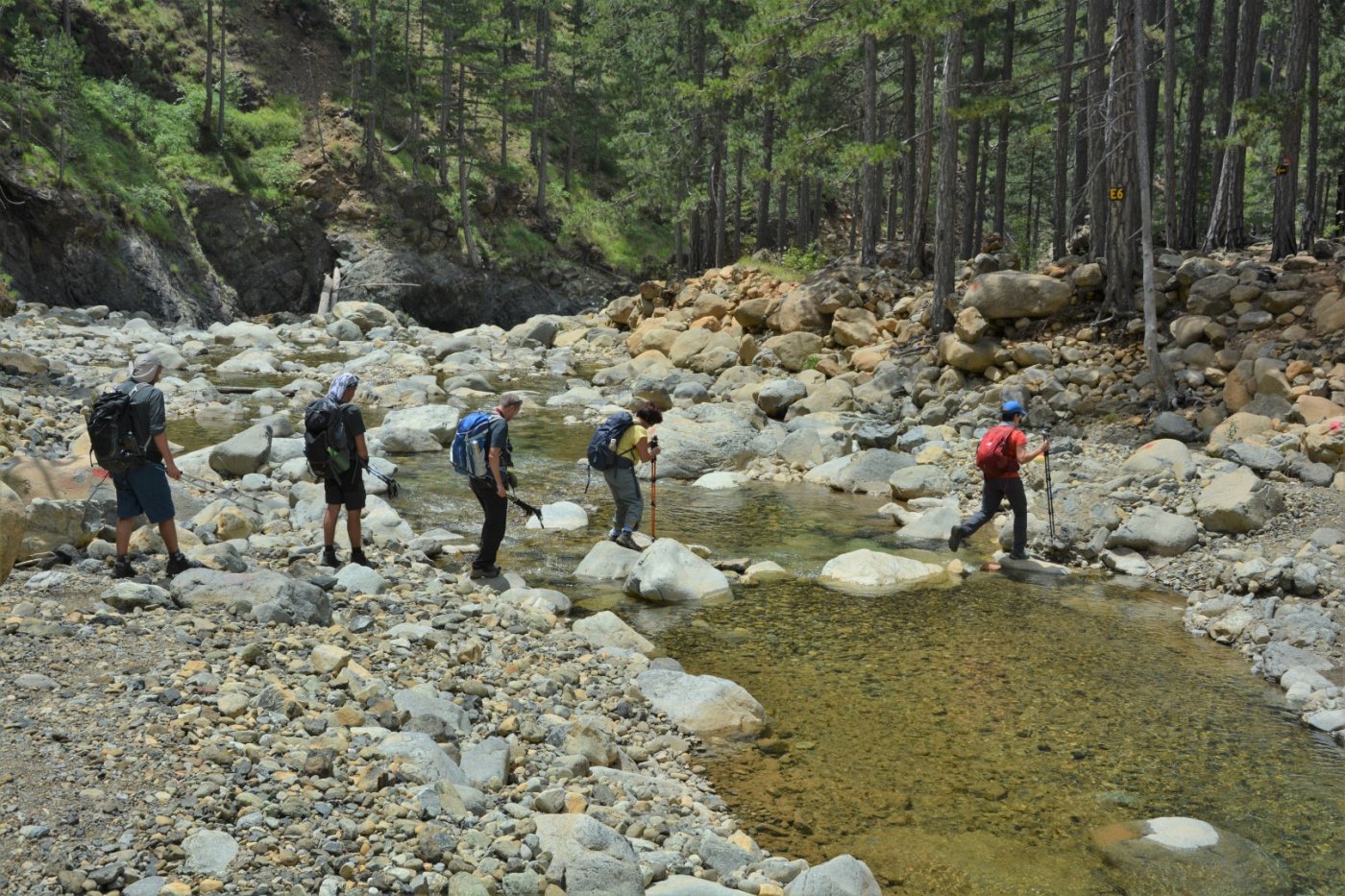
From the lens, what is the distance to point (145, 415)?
777cm

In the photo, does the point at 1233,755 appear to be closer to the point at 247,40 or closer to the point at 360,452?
the point at 360,452

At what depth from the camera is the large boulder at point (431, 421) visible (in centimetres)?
1666

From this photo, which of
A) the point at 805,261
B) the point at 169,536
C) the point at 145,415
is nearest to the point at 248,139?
the point at 805,261

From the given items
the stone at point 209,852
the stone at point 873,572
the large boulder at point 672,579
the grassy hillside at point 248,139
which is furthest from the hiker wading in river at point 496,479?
the grassy hillside at point 248,139

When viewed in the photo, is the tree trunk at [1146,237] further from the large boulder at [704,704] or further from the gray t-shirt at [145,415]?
the gray t-shirt at [145,415]

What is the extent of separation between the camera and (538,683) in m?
6.86

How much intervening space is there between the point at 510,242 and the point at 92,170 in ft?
56.0

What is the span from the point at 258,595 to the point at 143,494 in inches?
58.6

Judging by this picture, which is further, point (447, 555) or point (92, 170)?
point (92, 170)

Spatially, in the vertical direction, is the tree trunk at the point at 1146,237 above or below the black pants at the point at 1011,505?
above

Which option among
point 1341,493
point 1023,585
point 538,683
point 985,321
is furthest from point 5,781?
point 985,321

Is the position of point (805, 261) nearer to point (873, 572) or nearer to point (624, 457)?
point (624, 457)

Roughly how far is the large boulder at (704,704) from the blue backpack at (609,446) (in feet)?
13.1

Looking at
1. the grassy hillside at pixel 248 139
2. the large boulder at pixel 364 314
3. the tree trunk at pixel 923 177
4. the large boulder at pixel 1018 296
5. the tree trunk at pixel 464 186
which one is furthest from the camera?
the tree trunk at pixel 464 186
